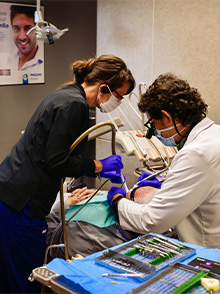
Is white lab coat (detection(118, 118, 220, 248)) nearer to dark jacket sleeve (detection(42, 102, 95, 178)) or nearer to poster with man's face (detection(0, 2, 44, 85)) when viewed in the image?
dark jacket sleeve (detection(42, 102, 95, 178))

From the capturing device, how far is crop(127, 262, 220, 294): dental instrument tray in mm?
1021

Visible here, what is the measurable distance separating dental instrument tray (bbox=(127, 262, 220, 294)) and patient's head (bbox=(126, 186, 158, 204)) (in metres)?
0.70

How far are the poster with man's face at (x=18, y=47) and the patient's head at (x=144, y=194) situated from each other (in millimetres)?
2339

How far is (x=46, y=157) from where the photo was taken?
1577 mm

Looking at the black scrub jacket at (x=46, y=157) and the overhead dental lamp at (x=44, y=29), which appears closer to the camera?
the black scrub jacket at (x=46, y=157)

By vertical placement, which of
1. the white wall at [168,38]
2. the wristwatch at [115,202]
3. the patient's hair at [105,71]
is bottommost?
the wristwatch at [115,202]

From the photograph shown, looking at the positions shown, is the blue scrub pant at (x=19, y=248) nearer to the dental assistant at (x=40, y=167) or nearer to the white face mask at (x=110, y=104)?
the dental assistant at (x=40, y=167)

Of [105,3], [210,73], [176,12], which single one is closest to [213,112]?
[210,73]

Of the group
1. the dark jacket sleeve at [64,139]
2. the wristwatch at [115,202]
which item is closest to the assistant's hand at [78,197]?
the wristwatch at [115,202]

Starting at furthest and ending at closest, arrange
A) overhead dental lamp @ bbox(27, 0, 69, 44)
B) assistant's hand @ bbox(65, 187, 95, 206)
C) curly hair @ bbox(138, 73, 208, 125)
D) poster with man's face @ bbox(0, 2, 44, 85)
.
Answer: poster with man's face @ bbox(0, 2, 44, 85) < overhead dental lamp @ bbox(27, 0, 69, 44) < assistant's hand @ bbox(65, 187, 95, 206) < curly hair @ bbox(138, 73, 208, 125)

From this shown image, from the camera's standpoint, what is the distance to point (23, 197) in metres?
1.65

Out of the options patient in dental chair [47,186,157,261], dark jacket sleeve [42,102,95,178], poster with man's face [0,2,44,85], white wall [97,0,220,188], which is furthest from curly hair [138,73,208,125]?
poster with man's face [0,2,44,85]

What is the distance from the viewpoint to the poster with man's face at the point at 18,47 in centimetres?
376

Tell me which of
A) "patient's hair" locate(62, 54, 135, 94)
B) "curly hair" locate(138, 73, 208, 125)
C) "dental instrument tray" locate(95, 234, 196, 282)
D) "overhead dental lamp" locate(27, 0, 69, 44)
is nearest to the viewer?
"dental instrument tray" locate(95, 234, 196, 282)
